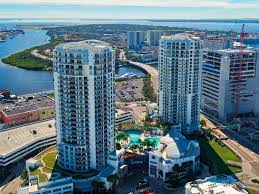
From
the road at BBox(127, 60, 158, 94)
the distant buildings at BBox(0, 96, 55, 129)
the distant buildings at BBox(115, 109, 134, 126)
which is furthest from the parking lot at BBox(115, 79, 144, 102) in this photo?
the distant buildings at BBox(0, 96, 55, 129)

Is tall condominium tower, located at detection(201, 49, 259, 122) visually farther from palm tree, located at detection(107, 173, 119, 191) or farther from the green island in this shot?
the green island

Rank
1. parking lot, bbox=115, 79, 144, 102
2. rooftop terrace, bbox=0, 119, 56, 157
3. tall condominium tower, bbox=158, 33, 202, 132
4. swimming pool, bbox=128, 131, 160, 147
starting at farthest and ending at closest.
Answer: parking lot, bbox=115, 79, 144, 102 → tall condominium tower, bbox=158, 33, 202, 132 → swimming pool, bbox=128, 131, 160, 147 → rooftop terrace, bbox=0, 119, 56, 157

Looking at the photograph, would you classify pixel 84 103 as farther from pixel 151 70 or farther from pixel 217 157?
pixel 151 70

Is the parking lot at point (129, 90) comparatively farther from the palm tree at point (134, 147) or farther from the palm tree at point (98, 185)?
the palm tree at point (98, 185)

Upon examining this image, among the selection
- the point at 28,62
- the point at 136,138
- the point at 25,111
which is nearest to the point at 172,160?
the point at 136,138

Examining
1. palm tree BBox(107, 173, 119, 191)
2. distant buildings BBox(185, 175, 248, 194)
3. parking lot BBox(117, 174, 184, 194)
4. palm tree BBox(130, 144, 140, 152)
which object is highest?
palm tree BBox(130, 144, 140, 152)

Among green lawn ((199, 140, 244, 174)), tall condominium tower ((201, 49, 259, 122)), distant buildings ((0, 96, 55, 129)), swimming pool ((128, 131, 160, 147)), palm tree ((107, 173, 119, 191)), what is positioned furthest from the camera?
tall condominium tower ((201, 49, 259, 122))
